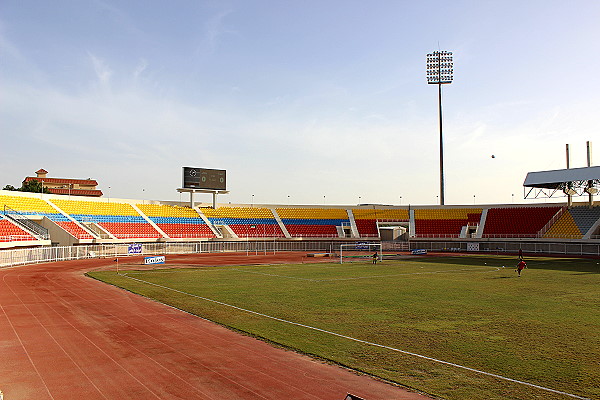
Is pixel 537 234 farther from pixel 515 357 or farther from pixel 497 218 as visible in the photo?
pixel 515 357

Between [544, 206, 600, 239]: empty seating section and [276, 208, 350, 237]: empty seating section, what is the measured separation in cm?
3485

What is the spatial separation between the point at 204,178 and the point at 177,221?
1007 centimetres

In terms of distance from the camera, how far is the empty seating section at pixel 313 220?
83.2 m

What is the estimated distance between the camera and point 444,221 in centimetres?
8306

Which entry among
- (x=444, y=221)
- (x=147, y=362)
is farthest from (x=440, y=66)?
(x=147, y=362)

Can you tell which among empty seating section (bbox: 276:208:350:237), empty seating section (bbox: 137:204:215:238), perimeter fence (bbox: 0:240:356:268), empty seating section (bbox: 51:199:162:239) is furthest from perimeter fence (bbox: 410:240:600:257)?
empty seating section (bbox: 51:199:162:239)

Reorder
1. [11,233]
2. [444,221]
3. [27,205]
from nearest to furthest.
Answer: [11,233] → [27,205] → [444,221]

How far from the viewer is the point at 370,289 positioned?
95.2ft

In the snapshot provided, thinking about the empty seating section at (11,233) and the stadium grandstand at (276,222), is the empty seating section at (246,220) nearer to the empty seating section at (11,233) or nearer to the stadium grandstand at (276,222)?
the stadium grandstand at (276,222)

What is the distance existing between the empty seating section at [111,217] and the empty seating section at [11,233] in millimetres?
13617

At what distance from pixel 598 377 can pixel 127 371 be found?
1259cm

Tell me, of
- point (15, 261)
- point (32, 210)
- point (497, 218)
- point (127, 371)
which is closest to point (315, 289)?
point (127, 371)

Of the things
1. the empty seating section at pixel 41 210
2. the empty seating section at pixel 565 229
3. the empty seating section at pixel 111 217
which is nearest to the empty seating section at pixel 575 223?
the empty seating section at pixel 565 229

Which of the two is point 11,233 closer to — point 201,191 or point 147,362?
point 201,191
